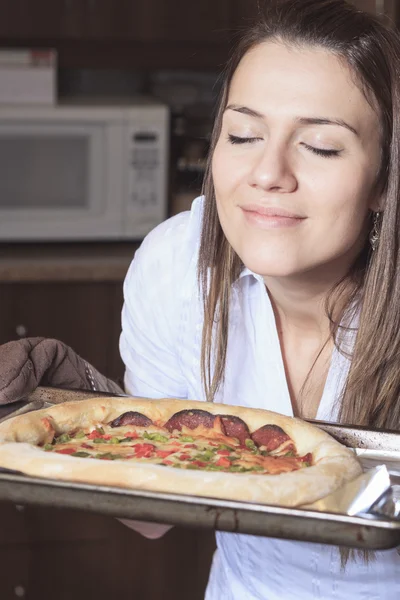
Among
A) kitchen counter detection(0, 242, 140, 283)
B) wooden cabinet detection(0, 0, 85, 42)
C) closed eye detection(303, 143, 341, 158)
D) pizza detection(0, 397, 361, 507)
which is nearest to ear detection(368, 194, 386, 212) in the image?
closed eye detection(303, 143, 341, 158)

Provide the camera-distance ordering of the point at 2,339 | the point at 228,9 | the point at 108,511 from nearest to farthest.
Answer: the point at 108,511, the point at 2,339, the point at 228,9

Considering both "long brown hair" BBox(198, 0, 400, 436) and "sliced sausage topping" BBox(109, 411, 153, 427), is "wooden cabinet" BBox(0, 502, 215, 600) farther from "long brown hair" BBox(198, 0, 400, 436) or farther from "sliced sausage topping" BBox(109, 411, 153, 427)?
"sliced sausage topping" BBox(109, 411, 153, 427)

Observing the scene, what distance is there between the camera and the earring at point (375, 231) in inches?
56.7

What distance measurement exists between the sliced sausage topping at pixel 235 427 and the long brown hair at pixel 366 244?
242 mm

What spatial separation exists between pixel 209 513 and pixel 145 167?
216 centimetres

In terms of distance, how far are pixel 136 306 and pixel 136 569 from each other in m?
1.57

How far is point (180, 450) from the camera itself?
1188 mm

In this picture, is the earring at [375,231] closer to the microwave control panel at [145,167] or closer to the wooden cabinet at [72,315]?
the wooden cabinet at [72,315]

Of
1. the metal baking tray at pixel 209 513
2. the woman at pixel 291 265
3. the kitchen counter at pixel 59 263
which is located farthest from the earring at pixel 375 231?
the kitchen counter at pixel 59 263

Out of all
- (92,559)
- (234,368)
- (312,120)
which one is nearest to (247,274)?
(234,368)

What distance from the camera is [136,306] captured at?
1626 mm

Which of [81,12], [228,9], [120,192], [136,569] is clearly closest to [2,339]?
[120,192]

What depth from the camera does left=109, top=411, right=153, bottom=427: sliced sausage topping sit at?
4.16ft

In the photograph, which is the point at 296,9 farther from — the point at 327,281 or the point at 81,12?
the point at 81,12
